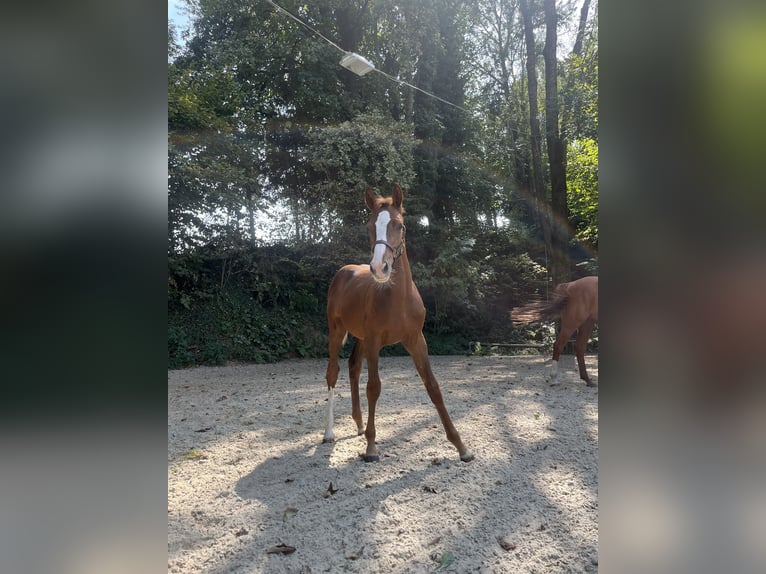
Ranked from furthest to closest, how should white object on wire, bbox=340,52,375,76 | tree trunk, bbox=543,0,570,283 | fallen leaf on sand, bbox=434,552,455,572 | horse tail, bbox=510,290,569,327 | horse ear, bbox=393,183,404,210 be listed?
tree trunk, bbox=543,0,570,283 < horse tail, bbox=510,290,569,327 < white object on wire, bbox=340,52,375,76 < horse ear, bbox=393,183,404,210 < fallen leaf on sand, bbox=434,552,455,572

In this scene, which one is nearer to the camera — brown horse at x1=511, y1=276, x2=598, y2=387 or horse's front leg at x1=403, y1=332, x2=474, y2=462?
horse's front leg at x1=403, y1=332, x2=474, y2=462

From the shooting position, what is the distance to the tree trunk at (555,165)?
9.08 metres

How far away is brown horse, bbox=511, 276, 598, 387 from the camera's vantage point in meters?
5.70

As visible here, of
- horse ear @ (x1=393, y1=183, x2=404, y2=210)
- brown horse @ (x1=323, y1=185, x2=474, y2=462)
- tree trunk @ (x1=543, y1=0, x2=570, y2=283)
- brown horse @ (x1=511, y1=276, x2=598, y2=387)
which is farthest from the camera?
tree trunk @ (x1=543, y1=0, x2=570, y2=283)

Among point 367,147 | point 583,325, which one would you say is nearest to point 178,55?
point 367,147

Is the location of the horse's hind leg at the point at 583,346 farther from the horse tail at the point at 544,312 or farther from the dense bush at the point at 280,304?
the dense bush at the point at 280,304

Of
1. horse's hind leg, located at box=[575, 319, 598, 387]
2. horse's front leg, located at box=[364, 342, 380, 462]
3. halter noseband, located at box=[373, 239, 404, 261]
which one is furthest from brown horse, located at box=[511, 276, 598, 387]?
halter noseband, located at box=[373, 239, 404, 261]

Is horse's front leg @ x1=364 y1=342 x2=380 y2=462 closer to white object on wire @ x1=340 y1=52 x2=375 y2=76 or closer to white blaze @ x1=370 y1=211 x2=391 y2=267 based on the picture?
white blaze @ x1=370 y1=211 x2=391 y2=267

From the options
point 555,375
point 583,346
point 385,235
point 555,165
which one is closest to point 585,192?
point 555,165

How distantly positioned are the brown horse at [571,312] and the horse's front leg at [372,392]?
324 cm

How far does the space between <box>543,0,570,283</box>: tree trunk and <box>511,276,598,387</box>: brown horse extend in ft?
10.8

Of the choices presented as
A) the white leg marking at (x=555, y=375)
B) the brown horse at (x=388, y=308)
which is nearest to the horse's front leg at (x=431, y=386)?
the brown horse at (x=388, y=308)

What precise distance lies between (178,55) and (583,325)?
34.3ft
